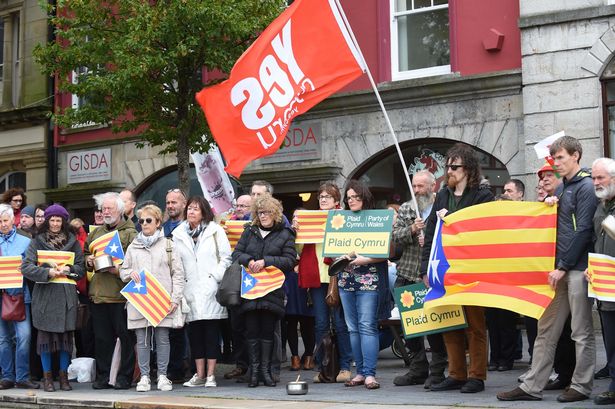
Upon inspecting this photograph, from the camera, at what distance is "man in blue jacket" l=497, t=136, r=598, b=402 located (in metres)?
8.28

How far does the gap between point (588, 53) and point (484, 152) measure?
2531mm

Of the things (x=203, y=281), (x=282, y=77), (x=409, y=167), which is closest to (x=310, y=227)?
(x=203, y=281)

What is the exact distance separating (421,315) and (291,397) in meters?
1.49

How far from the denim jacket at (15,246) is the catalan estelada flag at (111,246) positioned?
942mm

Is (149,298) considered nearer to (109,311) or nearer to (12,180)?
(109,311)

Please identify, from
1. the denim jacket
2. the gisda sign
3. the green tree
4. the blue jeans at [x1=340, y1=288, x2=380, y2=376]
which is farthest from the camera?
the gisda sign

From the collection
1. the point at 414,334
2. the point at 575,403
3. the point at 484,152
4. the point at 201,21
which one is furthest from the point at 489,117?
the point at 575,403

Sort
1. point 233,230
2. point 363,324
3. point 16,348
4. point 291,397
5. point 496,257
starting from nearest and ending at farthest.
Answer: point 496,257, point 291,397, point 363,324, point 16,348, point 233,230

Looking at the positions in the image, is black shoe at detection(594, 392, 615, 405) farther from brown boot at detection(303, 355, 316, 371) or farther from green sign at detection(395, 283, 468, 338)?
brown boot at detection(303, 355, 316, 371)

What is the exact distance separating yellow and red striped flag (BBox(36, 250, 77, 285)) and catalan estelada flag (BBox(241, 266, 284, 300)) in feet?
6.76

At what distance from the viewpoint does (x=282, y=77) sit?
1119 centimetres

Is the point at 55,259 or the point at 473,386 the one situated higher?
the point at 55,259

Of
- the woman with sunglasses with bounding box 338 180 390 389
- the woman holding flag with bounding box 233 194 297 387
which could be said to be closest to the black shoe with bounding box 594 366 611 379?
the woman with sunglasses with bounding box 338 180 390 389

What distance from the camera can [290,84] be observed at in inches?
439
